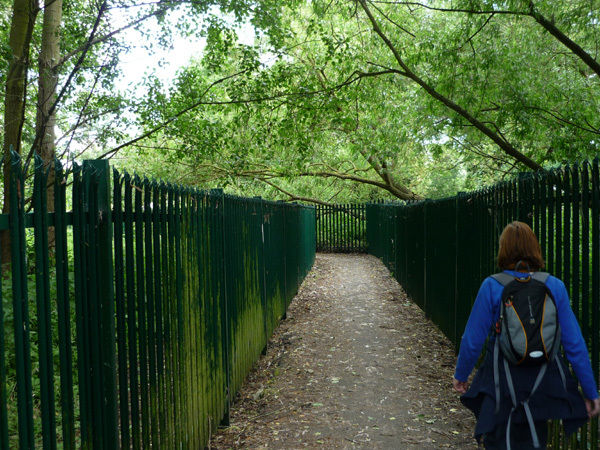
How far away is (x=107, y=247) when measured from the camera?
8.05 feet

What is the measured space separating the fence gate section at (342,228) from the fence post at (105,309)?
2224 centimetres

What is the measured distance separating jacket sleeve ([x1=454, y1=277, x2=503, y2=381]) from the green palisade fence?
897mm

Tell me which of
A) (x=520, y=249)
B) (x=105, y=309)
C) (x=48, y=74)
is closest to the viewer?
(x=105, y=309)

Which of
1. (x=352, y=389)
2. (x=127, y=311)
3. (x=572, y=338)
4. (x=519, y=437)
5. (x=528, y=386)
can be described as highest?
(x=127, y=311)

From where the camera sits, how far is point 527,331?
→ 2.70m

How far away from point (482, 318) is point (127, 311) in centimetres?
204

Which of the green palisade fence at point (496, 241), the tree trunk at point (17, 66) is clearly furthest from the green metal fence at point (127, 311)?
the tree trunk at point (17, 66)

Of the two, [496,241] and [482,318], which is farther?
[496,241]

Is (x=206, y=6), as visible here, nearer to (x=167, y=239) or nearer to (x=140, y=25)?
(x=140, y=25)

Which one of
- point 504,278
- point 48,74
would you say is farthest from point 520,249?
point 48,74

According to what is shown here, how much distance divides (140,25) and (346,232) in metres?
17.4

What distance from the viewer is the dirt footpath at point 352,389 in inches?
180

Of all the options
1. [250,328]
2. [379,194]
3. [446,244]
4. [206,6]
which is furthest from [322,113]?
[379,194]

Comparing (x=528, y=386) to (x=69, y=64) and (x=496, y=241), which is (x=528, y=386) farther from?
(x=69, y=64)
